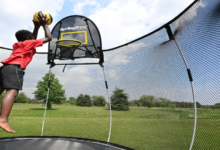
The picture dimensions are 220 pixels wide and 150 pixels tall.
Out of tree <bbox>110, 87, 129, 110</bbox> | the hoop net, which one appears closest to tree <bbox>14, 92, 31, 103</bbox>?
the hoop net

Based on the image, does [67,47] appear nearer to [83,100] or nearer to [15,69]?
[83,100]

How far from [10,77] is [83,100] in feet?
6.94

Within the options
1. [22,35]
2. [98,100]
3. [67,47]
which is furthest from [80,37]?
[22,35]

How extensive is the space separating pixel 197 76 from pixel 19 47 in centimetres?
147

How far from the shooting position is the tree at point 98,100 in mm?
2965

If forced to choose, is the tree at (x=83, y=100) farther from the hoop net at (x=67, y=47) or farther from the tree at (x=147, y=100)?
the tree at (x=147, y=100)

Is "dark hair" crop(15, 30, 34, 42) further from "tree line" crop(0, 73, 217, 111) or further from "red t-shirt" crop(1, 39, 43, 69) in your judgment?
"tree line" crop(0, 73, 217, 111)

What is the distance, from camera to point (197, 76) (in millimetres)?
1400

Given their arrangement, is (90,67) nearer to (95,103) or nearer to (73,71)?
(73,71)

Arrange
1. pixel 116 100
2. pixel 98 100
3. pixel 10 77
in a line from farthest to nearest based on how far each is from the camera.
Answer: pixel 98 100, pixel 116 100, pixel 10 77

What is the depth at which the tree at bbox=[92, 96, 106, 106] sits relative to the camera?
117 inches

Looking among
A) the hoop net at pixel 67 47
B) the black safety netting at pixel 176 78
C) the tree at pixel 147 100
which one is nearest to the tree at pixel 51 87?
the hoop net at pixel 67 47

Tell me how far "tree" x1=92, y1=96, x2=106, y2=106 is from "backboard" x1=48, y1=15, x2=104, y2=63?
2.26 ft

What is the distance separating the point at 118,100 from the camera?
295 cm
